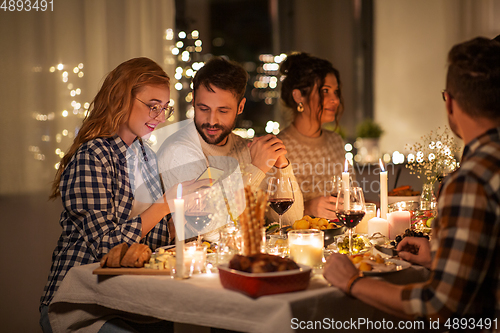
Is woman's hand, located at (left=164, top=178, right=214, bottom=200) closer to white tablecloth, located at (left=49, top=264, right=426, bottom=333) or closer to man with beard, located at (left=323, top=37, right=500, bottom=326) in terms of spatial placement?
white tablecloth, located at (left=49, top=264, right=426, bottom=333)

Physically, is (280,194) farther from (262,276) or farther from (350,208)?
(262,276)

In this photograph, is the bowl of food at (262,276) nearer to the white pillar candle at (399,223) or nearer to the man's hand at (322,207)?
the white pillar candle at (399,223)

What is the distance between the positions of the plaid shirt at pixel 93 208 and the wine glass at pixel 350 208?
0.76 m

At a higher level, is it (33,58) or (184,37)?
(184,37)

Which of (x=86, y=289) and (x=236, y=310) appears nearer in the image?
(x=236, y=310)

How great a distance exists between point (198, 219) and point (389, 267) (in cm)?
68

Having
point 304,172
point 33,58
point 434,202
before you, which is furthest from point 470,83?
point 33,58

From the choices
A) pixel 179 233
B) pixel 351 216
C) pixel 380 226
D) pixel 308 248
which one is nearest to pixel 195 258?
pixel 179 233

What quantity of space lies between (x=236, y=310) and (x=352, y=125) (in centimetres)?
598

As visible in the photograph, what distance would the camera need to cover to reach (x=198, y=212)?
5.26 feet

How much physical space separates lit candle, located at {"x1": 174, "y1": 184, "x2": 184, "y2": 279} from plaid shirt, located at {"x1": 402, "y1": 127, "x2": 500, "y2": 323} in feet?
2.01

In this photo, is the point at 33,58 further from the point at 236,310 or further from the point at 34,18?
the point at 236,310

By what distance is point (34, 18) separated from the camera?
2.71 meters

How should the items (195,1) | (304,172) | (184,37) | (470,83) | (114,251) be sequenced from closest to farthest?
(470,83)
(114,251)
(304,172)
(184,37)
(195,1)
